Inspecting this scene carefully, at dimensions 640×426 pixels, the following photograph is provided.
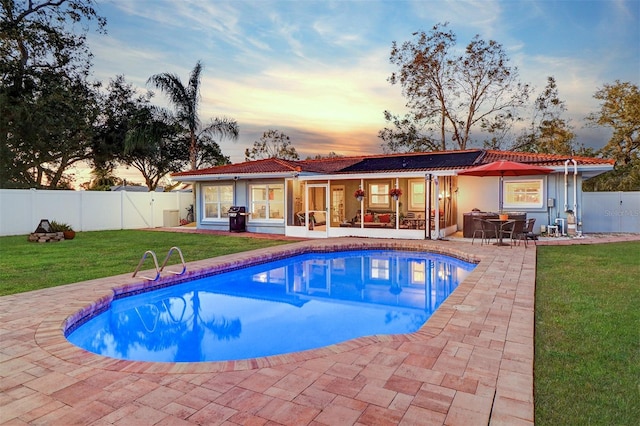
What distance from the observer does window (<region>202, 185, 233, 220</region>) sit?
62.3 ft

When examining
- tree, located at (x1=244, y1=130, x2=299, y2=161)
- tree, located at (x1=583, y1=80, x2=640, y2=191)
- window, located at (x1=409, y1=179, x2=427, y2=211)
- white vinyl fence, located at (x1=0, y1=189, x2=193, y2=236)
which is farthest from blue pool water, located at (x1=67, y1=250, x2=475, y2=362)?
tree, located at (x1=244, y1=130, x2=299, y2=161)

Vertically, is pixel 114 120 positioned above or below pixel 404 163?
above

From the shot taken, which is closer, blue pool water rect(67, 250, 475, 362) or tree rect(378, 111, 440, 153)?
blue pool water rect(67, 250, 475, 362)

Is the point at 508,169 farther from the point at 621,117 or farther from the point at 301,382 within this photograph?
the point at 621,117

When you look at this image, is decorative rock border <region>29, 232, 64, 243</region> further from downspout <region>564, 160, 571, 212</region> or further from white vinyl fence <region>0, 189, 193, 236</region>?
downspout <region>564, 160, 571, 212</region>

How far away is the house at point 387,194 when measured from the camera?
14.6 meters

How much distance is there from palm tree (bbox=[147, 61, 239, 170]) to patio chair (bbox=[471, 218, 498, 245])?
16014 millimetres

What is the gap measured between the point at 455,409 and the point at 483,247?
9936 mm

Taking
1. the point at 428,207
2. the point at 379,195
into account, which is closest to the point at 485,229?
the point at 428,207

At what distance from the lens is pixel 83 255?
10953 millimetres

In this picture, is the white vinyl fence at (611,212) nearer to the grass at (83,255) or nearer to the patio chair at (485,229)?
the patio chair at (485,229)

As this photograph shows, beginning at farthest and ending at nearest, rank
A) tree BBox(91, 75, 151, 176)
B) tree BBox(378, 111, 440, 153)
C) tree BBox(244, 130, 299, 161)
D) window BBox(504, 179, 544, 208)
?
1. tree BBox(244, 130, 299, 161)
2. tree BBox(378, 111, 440, 153)
3. tree BBox(91, 75, 151, 176)
4. window BBox(504, 179, 544, 208)

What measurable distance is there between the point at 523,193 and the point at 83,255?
1538 cm

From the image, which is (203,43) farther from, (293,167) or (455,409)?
(455,409)
